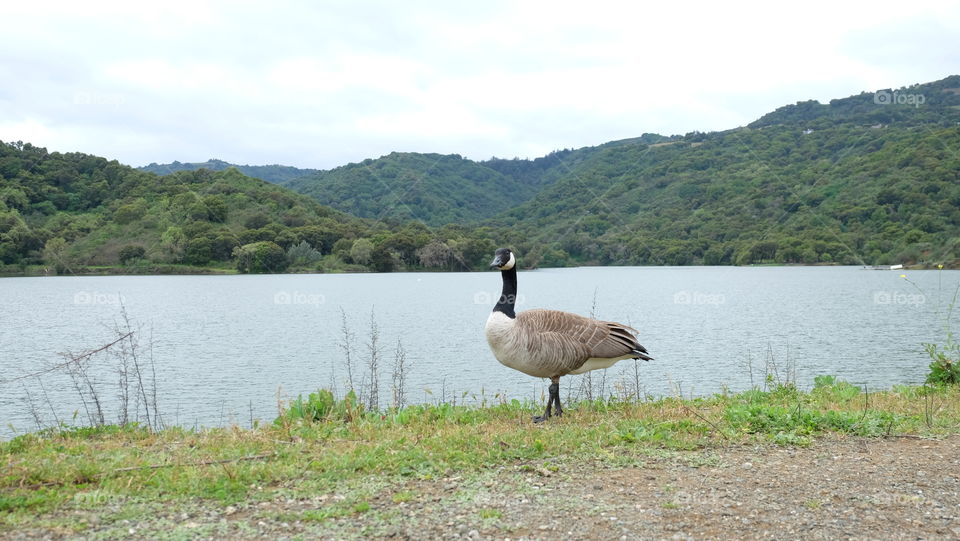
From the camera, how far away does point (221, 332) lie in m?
36.8

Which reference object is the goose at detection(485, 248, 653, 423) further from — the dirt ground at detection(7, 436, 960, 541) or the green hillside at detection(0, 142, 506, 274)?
the green hillside at detection(0, 142, 506, 274)

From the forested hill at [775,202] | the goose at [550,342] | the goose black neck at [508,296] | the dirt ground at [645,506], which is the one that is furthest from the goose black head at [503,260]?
the forested hill at [775,202]

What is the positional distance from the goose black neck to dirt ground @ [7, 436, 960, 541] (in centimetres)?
324

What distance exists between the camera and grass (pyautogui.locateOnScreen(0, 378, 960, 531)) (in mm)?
5688

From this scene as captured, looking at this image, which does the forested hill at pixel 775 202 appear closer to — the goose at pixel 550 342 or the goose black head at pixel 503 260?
the goose at pixel 550 342

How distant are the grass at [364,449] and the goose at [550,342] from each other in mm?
745

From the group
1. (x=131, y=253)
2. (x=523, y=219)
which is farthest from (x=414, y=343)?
(x=523, y=219)

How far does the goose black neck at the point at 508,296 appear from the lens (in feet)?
32.2

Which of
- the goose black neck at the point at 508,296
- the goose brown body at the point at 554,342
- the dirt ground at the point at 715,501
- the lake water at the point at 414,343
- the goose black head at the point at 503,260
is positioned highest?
the goose black head at the point at 503,260

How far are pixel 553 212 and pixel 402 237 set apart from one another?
67.5 m

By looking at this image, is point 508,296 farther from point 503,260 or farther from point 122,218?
point 122,218

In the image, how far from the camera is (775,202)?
13525 cm

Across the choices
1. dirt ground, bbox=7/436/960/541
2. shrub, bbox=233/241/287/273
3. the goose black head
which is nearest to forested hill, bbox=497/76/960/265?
shrub, bbox=233/241/287/273

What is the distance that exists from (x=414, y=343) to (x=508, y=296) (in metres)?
22.6
